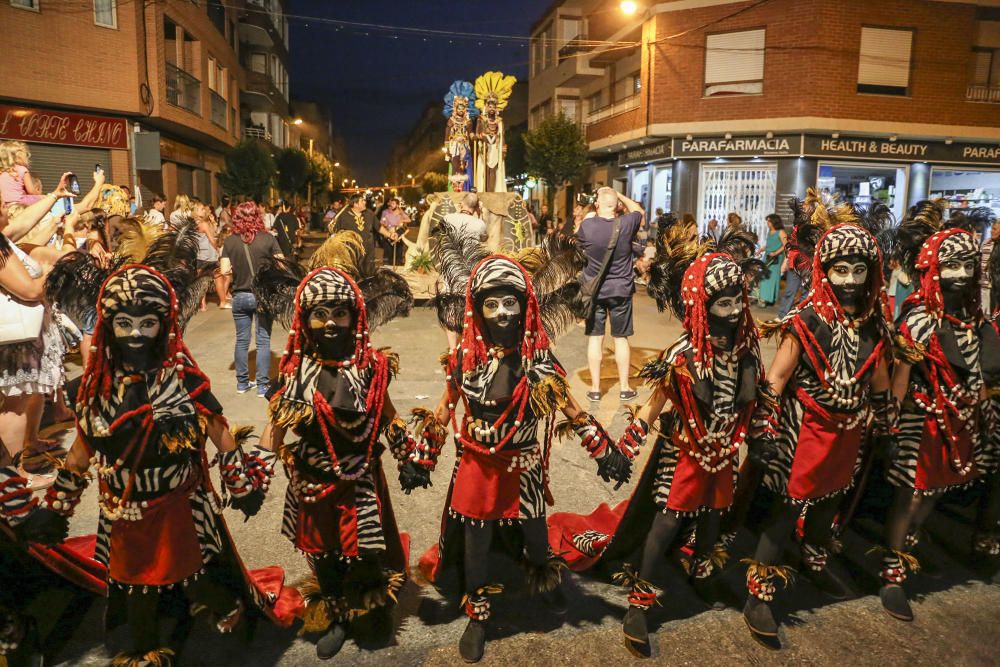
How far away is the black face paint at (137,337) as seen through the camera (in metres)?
2.58

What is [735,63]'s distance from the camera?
19.8 metres

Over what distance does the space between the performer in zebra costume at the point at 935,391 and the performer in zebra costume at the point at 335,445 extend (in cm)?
242

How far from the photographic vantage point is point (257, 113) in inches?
1522

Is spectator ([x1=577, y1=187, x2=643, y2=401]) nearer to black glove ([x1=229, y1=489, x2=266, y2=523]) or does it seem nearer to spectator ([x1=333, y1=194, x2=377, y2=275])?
spectator ([x1=333, y1=194, x2=377, y2=275])

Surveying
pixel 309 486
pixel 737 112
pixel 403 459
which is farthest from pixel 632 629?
pixel 737 112

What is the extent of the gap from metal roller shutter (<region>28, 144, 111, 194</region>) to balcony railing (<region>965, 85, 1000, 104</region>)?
74.1 ft

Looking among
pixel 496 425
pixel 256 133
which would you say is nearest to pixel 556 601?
pixel 496 425

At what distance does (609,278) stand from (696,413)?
389 centimetres

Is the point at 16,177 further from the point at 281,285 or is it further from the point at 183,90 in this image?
the point at 183,90

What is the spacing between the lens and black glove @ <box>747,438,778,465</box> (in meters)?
3.11

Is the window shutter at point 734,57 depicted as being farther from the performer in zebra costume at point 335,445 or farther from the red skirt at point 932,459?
the performer in zebra costume at point 335,445

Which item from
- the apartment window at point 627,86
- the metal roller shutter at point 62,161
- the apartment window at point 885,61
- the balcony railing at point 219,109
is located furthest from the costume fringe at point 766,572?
the balcony railing at point 219,109

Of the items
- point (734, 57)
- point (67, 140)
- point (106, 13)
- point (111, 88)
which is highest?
point (106, 13)

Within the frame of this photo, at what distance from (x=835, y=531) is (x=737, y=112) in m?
17.9
